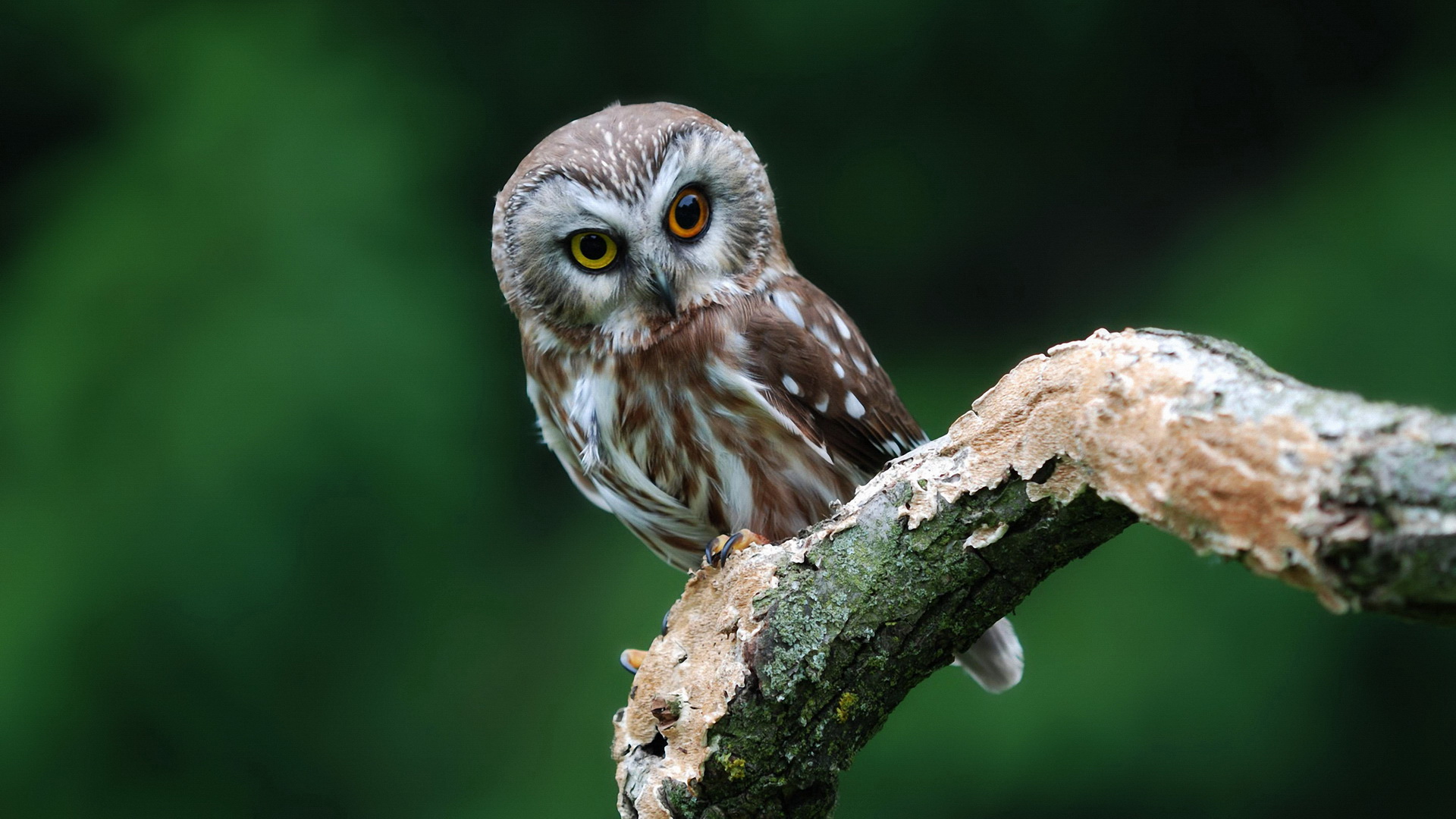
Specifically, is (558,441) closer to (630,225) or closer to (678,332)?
(678,332)

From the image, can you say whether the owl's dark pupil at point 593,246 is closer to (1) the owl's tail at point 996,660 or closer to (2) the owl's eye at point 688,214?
(2) the owl's eye at point 688,214

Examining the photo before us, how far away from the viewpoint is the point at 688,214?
7.89 ft

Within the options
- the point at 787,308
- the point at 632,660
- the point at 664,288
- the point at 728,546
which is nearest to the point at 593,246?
the point at 664,288

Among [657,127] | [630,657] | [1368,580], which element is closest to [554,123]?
[657,127]

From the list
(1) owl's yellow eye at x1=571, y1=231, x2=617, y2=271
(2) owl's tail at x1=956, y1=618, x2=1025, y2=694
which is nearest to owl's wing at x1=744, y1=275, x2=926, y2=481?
(1) owl's yellow eye at x1=571, y1=231, x2=617, y2=271

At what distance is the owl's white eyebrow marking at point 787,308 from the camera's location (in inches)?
97.3

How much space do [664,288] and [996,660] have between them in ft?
4.04

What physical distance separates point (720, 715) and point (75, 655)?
2905mm

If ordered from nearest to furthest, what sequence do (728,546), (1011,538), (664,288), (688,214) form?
1. (1011,538)
2. (728,546)
3. (664,288)
4. (688,214)

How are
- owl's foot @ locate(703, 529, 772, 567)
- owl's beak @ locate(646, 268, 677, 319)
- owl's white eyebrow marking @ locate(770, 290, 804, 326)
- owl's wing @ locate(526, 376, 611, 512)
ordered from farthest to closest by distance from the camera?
owl's wing @ locate(526, 376, 611, 512), owl's white eyebrow marking @ locate(770, 290, 804, 326), owl's beak @ locate(646, 268, 677, 319), owl's foot @ locate(703, 529, 772, 567)

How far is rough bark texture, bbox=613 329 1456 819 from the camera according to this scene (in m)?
1.12

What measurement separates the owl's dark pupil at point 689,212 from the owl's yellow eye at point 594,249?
154 mm

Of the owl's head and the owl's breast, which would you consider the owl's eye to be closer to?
the owl's head

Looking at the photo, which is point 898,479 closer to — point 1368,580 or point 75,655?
point 1368,580
